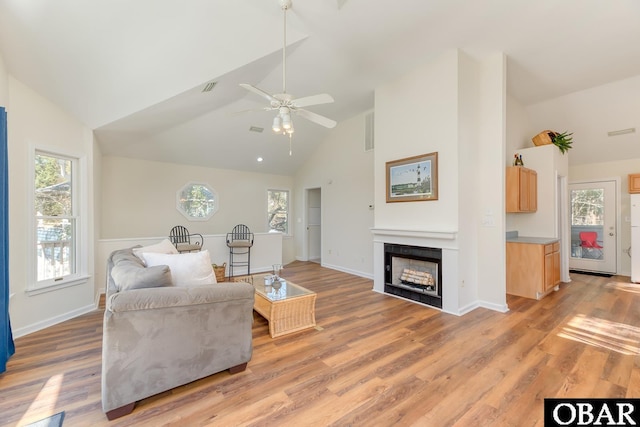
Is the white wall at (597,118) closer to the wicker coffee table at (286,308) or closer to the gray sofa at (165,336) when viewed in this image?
the wicker coffee table at (286,308)

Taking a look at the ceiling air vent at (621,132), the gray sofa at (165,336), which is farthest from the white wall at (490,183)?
the gray sofa at (165,336)

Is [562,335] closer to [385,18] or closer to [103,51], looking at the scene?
[385,18]

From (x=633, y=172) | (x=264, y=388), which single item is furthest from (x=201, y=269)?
(x=633, y=172)

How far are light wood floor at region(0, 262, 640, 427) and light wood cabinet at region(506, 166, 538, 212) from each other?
1590 mm

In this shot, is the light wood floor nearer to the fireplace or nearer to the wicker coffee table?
the wicker coffee table

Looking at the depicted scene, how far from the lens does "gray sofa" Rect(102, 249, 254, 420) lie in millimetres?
1672

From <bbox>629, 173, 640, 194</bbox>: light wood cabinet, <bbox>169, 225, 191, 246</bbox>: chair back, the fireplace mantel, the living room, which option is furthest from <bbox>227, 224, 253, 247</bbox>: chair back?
<bbox>629, 173, 640, 194</bbox>: light wood cabinet

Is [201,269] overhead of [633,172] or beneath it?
beneath

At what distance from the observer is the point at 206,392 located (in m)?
1.95

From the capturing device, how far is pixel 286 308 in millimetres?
2891

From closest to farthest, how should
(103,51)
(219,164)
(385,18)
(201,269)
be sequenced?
(201,269) → (103,51) → (385,18) → (219,164)

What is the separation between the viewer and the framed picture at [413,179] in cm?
375

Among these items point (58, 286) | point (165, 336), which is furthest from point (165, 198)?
point (165, 336)

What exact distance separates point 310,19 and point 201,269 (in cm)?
294
